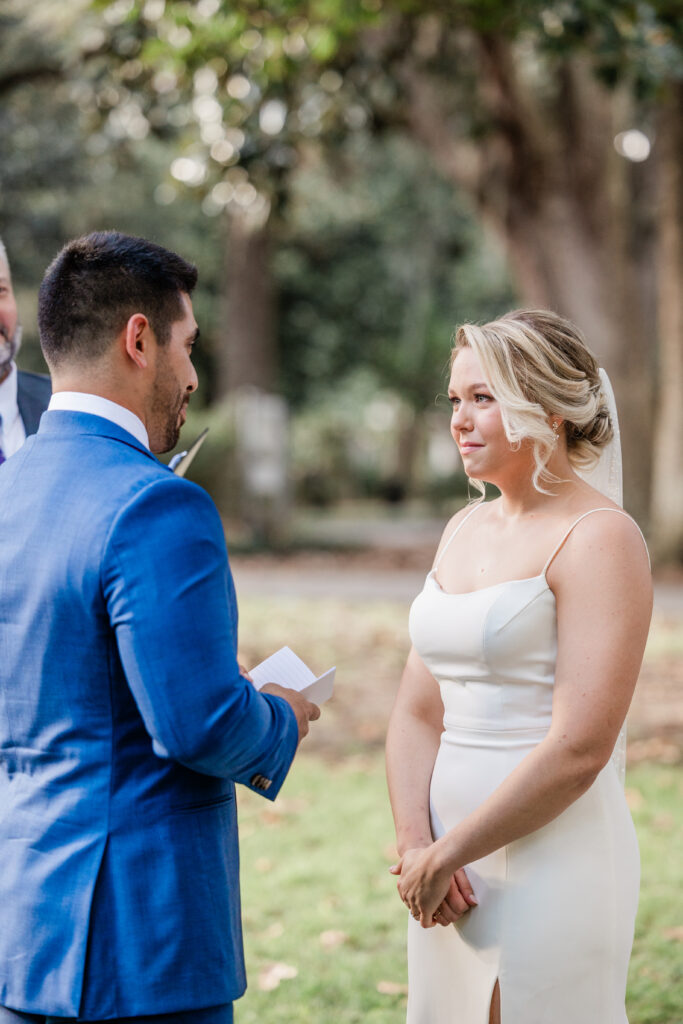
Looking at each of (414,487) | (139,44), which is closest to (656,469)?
(139,44)

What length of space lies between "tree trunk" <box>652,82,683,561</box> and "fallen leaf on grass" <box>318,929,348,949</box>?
1061 cm

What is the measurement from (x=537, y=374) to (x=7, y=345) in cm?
147

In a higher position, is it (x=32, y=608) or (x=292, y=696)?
(x=32, y=608)

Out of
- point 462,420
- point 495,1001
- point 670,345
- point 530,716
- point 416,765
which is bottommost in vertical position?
point 495,1001

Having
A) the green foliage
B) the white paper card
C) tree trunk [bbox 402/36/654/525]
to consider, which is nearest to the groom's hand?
the white paper card

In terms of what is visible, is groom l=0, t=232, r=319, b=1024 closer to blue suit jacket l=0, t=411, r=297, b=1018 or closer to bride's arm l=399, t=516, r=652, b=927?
blue suit jacket l=0, t=411, r=297, b=1018

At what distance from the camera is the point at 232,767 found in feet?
6.20

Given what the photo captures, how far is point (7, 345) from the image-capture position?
2975 millimetres

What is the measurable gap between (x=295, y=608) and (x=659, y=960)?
26.9 feet

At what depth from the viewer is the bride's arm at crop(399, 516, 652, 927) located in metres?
2.20

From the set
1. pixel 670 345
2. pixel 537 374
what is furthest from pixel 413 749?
pixel 670 345

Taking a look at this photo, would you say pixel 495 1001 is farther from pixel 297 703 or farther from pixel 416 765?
pixel 297 703

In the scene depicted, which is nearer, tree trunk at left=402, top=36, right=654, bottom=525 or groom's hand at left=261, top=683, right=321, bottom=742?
groom's hand at left=261, top=683, right=321, bottom=742

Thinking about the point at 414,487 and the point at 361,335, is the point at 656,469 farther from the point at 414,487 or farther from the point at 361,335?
the point at 414,487
